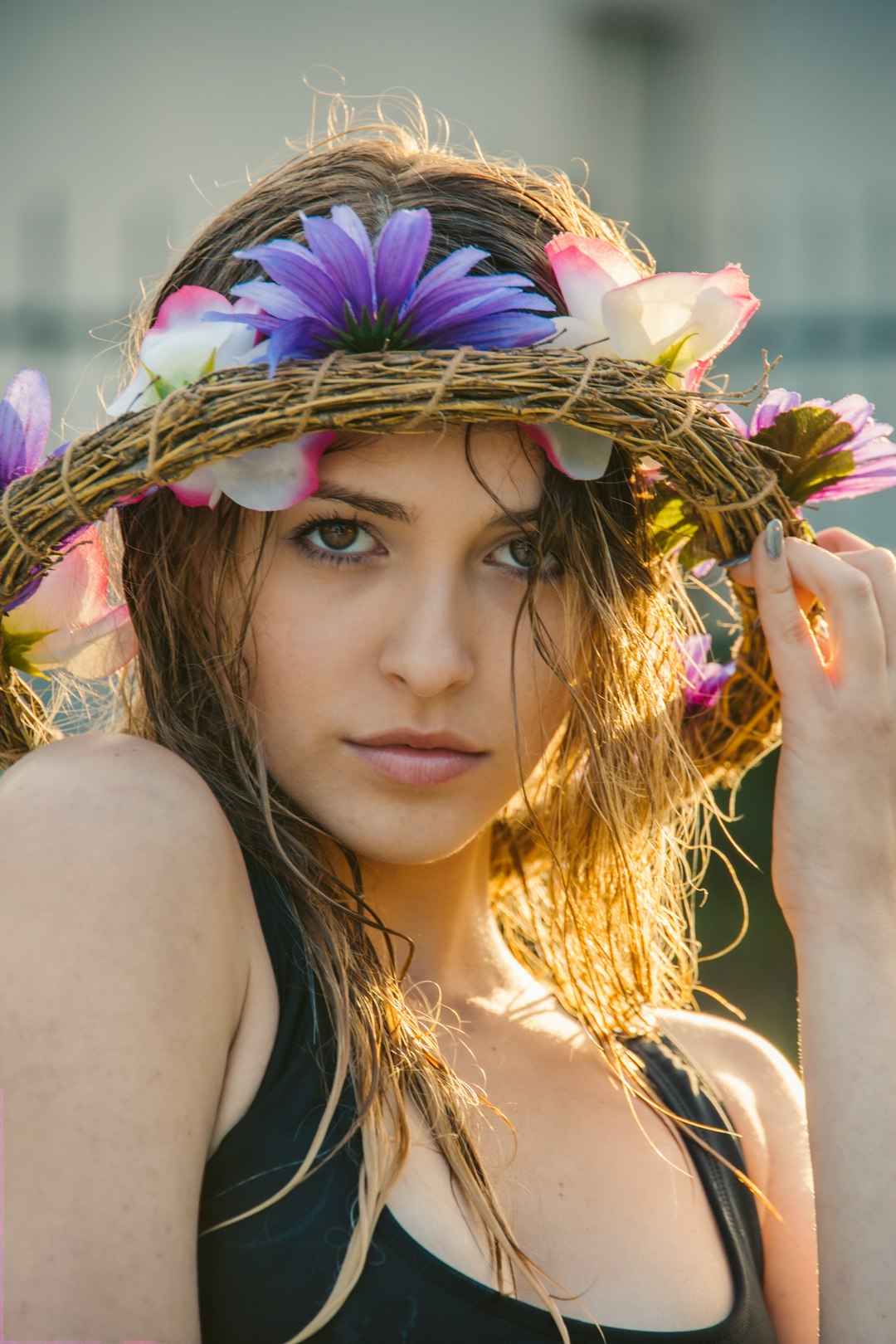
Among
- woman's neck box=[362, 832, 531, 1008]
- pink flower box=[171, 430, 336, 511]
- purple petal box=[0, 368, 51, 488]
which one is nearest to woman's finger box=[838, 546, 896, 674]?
woman's neck box=[362, 832, 531, 1008]

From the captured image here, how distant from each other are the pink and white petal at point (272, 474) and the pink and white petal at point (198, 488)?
3cm

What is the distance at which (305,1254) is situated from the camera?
1.50 meters

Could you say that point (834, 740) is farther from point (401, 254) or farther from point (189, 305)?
point (189, 305)

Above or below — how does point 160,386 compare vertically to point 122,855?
above

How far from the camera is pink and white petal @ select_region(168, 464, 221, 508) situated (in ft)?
5.67

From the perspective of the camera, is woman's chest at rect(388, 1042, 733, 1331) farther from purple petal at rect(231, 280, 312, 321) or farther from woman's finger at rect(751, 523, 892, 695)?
purple petal at rect(231, 280, 312, 321)

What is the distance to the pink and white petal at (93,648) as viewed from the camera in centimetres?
193

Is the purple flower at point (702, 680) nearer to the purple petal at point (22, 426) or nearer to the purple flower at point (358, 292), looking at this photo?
the purple flower at point (358, 292)

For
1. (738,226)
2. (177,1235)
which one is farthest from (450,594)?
(738,226)

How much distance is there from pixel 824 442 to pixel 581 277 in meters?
0.47

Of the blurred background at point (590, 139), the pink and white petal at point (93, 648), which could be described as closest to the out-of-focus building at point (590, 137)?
the blurred background at point (590, 139)

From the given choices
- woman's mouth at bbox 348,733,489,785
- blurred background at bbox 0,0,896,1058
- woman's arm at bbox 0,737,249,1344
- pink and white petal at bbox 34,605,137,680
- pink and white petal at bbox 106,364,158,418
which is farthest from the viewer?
blurred background at bbox 0,0,896,1058

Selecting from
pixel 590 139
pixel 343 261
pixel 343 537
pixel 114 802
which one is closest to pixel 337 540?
pixel 343 537

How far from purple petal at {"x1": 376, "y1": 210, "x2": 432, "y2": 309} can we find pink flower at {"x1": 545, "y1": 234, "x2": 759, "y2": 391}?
0.24 m
